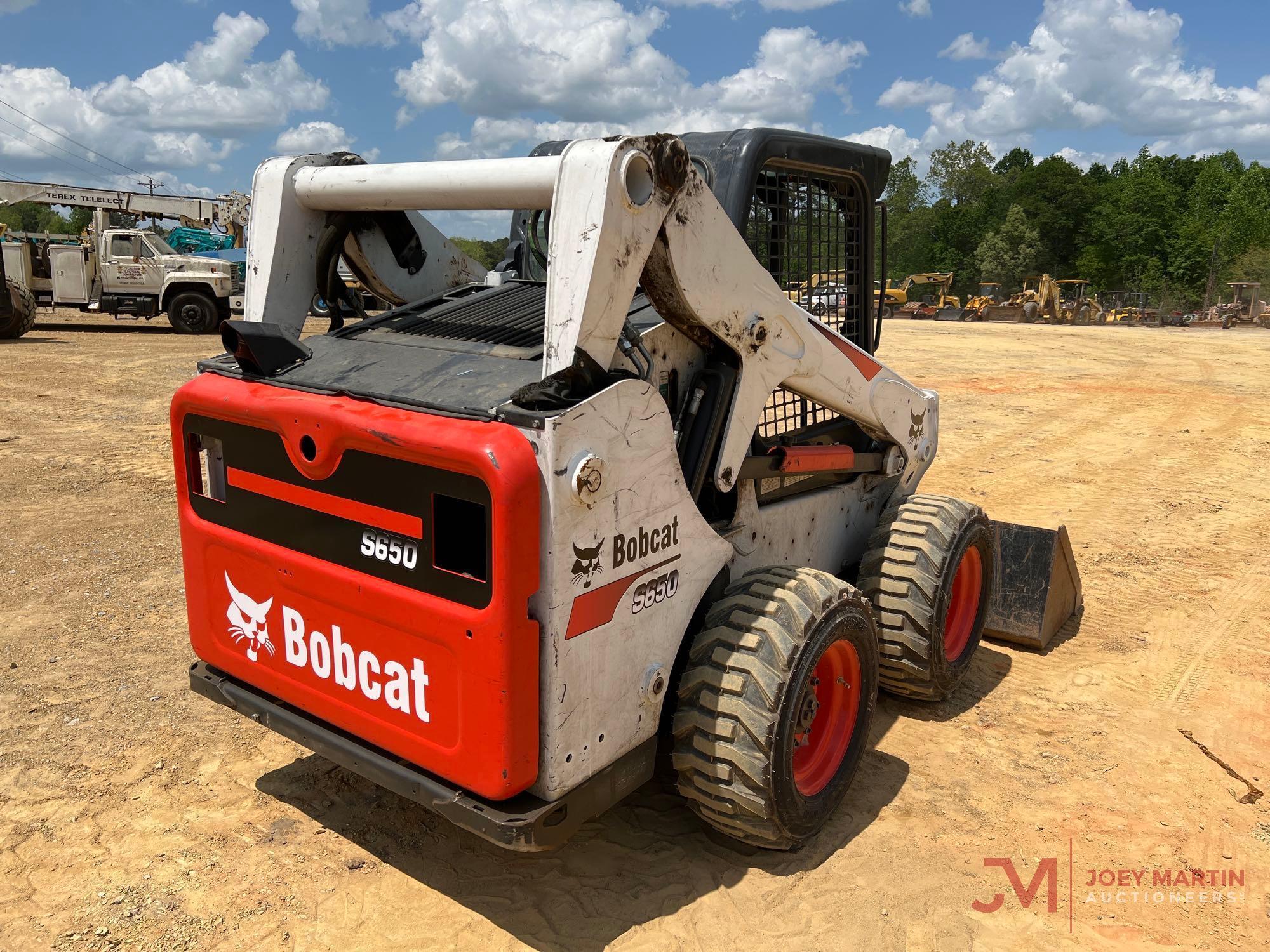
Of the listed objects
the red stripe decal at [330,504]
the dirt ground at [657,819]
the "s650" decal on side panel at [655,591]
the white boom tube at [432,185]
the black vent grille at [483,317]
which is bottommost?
the dirt ground at [657,819]

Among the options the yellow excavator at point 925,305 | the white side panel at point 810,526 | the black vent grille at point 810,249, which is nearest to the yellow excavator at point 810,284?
the black vent grille at point 810,249

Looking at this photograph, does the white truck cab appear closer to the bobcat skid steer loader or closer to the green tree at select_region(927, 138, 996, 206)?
the bobcat skid steer loader

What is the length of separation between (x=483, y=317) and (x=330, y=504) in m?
0.94

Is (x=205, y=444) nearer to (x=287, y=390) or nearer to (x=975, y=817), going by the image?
(x=287, y=390)

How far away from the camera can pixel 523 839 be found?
2480mm

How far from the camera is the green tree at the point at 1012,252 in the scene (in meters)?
54.8

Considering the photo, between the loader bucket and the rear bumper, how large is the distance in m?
2.89

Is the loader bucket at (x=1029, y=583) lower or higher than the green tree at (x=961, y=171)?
lower

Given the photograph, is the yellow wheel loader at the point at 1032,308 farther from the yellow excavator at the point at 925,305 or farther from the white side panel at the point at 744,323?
the white side panel at the point at 744,323

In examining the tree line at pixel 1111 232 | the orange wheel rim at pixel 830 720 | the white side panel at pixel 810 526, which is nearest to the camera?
the orange wheel rim at pixel 830 720

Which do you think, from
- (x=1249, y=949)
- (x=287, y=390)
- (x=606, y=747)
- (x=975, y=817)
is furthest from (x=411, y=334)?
(x=1249, y=949)

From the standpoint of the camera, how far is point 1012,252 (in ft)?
181

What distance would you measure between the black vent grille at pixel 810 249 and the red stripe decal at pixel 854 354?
0.72 feet

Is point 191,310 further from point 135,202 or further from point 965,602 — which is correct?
point 965,602
